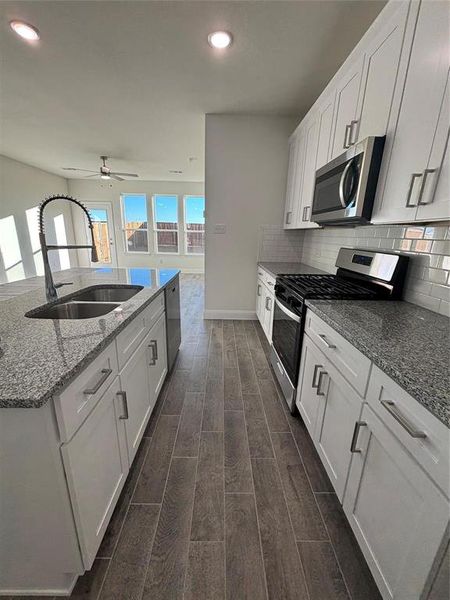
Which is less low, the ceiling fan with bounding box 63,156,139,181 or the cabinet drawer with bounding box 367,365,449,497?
the ceiling fan with bounding box 63,156,139,181

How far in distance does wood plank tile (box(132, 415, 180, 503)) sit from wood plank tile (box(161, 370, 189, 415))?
67 millimetres

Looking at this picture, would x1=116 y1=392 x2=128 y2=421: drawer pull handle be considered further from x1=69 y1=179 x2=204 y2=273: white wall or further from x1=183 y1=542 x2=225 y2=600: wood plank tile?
x1=69 y1=179 x2=204 y2=273: white wall

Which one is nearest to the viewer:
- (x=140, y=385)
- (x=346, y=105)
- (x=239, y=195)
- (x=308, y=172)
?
(x=140, y=385)

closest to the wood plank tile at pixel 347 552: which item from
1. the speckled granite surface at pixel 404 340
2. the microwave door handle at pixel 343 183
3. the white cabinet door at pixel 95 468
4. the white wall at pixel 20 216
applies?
the speckled granite surface at pixel 404 340

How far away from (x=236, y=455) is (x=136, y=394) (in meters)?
0.73

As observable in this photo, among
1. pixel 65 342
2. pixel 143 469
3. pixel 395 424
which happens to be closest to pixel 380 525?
pixel 395 424

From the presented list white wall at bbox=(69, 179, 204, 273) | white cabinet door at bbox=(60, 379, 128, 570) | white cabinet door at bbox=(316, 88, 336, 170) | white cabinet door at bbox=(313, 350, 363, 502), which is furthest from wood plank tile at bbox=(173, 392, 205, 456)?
white wall at bbox=(69, 179, 204, 273)

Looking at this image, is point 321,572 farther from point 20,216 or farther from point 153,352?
point 20,216

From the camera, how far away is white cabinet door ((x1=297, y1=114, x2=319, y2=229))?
2.30 metres

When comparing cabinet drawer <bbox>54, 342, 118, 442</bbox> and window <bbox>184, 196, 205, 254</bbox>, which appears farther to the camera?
window <bbox>184, 196, 205, 254</bbox>

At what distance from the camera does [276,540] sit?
3.62ft

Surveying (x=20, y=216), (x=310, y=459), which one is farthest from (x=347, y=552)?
(x=20, y=216)

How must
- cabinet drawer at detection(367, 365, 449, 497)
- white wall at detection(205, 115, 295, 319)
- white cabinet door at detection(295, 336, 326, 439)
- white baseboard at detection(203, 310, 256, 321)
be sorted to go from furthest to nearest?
white baseboard at detection(203, 310, 256, 321) → white wall at detection(205, 115, 295, 319) → white cabinet door at detection(295, 336, 326, 439) → cabinet drawer at detection(367, 365, 449, 497)

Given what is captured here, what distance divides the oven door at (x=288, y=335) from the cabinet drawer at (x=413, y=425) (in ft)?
2.54
